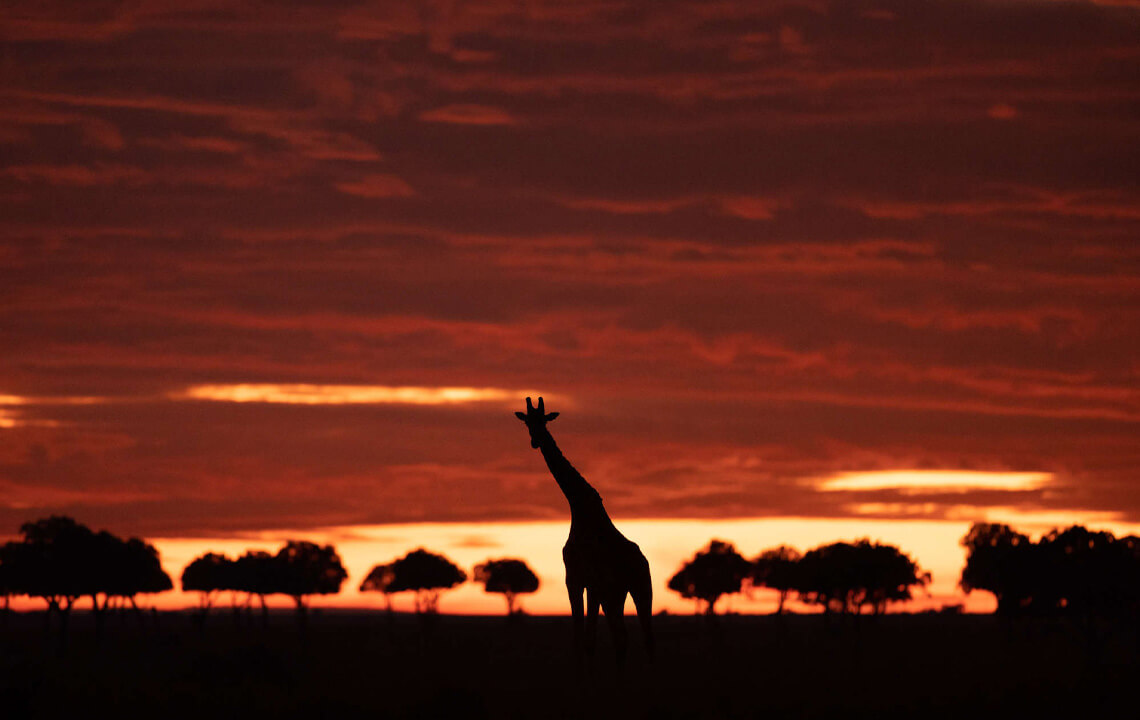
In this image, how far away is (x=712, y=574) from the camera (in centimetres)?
15000

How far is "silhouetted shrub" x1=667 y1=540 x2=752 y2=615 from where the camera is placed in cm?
14950

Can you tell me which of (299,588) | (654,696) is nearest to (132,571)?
(299,588)

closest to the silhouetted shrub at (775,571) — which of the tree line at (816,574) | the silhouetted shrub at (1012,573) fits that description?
the tree line at (816,574)

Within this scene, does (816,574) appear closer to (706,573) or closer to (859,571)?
(859,571)

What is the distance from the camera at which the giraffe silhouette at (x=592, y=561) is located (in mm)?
26625

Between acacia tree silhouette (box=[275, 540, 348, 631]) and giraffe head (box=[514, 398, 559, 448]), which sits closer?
giraffe head (box=[514, 398, 559, 448])

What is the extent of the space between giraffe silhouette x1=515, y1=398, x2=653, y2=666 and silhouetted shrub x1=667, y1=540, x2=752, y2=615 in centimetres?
12142

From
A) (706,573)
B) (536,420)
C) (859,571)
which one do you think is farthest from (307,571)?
(536,420)

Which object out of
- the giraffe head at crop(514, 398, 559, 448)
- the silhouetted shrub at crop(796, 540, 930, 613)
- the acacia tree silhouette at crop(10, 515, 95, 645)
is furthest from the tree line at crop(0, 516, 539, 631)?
the giraffe head at crop(514, 398, 559, 448)

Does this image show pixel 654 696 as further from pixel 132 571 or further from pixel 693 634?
pixel 693 634

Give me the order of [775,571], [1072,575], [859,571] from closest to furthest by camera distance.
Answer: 1. [1072,575]
2. [859,571]
3. [775,571]

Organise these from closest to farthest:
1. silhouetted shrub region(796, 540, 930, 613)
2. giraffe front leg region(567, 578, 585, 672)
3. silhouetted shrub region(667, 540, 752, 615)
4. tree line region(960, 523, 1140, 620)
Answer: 1. giraffe front leg region(567, 578, 585, 672)
2. tree line region(960, 523, 1140, 620)
3. silhouetted shrub region(796, 540, 930, 613)
4. silhouetted shrub region(667, 540, 752, 615)

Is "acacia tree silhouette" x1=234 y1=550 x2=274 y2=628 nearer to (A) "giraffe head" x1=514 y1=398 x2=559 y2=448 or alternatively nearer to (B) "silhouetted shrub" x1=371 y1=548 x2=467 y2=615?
(B) "silhouetted shrub" x1=371 y1=548 x2=467 y2=615

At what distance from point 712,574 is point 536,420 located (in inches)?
4925
